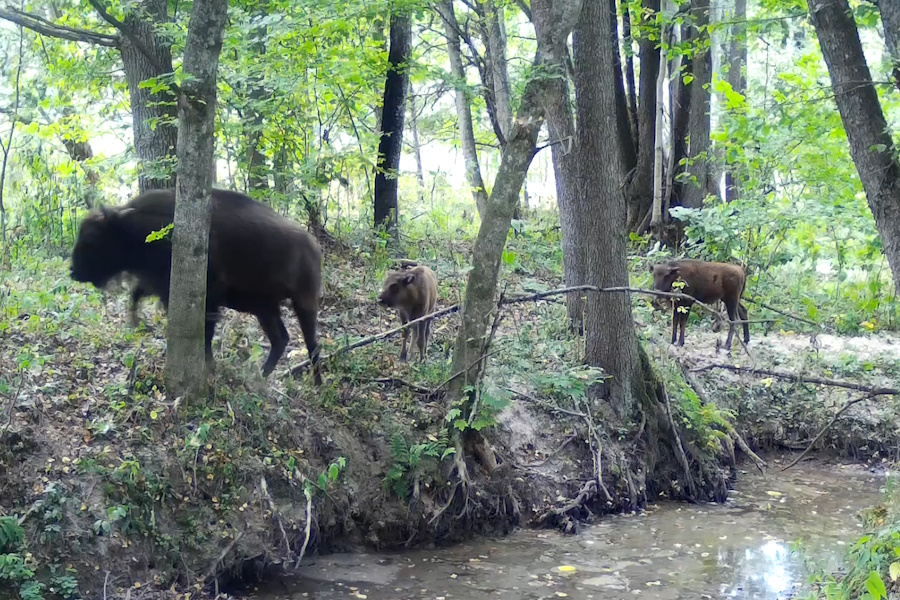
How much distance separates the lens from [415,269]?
435 inches

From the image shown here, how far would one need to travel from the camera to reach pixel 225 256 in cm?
793

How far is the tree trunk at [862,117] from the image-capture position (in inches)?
291

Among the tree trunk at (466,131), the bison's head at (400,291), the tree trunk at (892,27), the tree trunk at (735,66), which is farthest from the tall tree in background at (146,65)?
the tree trunk at (735,66)

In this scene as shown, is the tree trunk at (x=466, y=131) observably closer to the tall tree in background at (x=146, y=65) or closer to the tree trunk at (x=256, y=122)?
the tree trunk at (x=256, y=122)

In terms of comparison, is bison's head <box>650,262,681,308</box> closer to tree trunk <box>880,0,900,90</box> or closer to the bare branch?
tree trunk <box>880,0,900,90</box>

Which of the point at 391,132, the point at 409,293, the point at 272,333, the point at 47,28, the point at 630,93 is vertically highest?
the point at 630,93

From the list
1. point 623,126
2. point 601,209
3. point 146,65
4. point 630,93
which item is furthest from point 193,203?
point 630,93

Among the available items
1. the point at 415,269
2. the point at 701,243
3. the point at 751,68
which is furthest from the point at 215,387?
the point at 751,68

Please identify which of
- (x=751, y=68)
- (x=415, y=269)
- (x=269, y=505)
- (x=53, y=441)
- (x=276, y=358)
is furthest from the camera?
(x=751, y=68)

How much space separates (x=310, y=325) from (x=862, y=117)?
5.34m

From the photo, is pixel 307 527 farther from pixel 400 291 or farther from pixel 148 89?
pixel 148 89

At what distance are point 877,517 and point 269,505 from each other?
503 centimetres

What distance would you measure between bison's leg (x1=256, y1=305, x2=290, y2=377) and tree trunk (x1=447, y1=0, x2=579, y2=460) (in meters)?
1.72

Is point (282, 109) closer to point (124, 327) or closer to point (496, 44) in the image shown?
point (124, 327)
